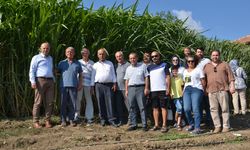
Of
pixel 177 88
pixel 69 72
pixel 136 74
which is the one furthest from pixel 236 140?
pixel 69 72

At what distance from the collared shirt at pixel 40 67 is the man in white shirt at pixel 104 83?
953 mm

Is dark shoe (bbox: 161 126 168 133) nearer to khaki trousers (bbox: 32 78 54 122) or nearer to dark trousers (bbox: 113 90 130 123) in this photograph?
dark trousers (bbox: 113 90 130 123)

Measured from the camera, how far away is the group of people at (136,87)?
7.95 metres

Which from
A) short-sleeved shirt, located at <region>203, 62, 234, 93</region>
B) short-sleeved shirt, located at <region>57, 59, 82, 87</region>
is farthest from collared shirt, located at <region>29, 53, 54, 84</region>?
short-sleeved shirt, located at <region>203, 62, 234, 93</region>

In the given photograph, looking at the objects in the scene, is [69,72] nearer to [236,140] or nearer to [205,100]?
[205,100]

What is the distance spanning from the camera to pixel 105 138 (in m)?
7.26

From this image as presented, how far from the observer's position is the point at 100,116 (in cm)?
850

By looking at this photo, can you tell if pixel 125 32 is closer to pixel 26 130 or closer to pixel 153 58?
pixel 153 58

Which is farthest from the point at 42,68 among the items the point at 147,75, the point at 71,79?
the point at 147,75

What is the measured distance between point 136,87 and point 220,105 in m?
1.59

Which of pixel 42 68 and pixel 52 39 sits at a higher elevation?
pixel 52 39

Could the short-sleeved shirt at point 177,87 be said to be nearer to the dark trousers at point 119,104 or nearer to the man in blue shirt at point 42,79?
the dark trousers at point 119,104

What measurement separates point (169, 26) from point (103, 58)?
2.18 m

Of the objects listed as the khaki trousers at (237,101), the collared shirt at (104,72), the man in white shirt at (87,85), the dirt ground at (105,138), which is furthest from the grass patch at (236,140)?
the khaki trousers at (237,101)
